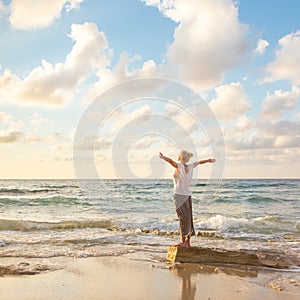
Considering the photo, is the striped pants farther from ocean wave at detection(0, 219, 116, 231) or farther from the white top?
ocean wave at detection(0, 219, 116, 231)

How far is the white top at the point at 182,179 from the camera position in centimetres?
666

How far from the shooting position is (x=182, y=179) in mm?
6691

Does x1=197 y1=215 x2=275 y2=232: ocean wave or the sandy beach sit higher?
the sandy beach

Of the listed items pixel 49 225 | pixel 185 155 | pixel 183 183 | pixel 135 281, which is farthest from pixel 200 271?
pixel 49 225

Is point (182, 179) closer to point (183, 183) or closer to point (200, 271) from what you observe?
point (183, 183)

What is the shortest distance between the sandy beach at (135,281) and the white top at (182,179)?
1256mm

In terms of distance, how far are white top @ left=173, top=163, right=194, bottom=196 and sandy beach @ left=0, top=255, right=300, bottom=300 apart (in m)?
1.26

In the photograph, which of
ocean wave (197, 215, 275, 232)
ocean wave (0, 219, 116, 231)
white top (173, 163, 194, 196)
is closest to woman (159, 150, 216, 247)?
white top (173, 163, 194, 196)

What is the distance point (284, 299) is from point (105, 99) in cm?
574

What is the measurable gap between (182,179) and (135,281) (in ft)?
6.56

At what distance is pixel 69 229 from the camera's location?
12.6 metres

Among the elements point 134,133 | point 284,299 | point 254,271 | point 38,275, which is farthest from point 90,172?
point 284,299

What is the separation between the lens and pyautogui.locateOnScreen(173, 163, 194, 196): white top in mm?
6656

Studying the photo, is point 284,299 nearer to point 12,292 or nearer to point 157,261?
point 157,261
